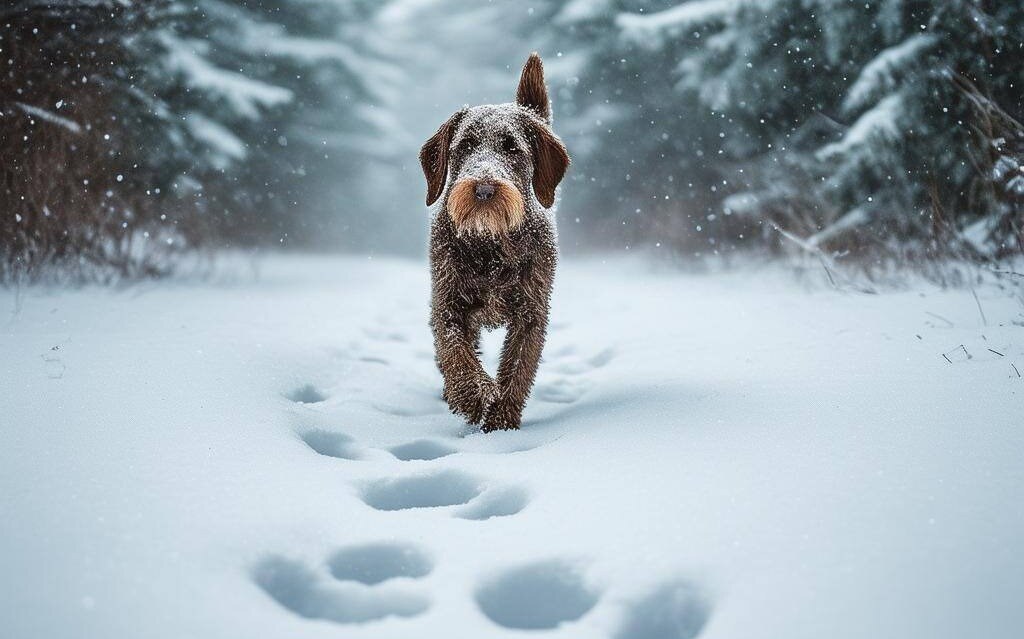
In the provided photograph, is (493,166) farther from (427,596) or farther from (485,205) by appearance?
(427,596)

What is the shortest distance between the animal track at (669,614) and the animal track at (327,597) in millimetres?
516

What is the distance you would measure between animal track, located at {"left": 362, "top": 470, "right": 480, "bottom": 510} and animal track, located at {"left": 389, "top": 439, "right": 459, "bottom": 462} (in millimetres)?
414

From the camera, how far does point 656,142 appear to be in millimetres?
12648

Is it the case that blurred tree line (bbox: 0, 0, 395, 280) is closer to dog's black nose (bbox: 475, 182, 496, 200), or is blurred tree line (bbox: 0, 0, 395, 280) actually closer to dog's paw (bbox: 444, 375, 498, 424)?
dog's paw (bbox: 444, 375, 498, 424)

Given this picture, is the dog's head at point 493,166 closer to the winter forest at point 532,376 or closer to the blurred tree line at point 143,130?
the winter forest at point 532,376

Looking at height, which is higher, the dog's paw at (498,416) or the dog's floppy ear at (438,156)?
the dog's floppy ear at (438,156)

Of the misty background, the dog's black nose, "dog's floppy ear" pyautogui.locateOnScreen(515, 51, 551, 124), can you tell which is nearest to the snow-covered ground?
the dog's black nose

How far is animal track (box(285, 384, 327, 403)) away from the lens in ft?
12.0

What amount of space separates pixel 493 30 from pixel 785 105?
16.8 m

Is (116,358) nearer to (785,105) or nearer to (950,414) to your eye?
(950,414)

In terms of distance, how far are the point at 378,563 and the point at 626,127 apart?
43.6 feet

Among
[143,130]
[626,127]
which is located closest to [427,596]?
[143,130]

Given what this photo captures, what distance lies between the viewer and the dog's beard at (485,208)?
3.02m

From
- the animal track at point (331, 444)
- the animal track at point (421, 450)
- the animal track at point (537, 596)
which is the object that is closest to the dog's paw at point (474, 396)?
the animal track at point (421, 450)
